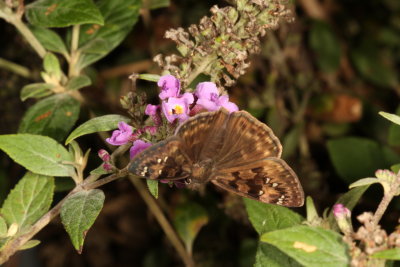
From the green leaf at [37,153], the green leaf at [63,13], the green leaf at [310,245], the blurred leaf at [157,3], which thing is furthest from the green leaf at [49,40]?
the green leaf at [310,245]

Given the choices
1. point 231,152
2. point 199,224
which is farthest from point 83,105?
point 231,152

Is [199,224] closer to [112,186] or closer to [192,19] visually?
[112,186]

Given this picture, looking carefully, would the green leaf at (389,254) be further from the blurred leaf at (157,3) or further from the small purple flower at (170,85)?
the blurred leaf at (157,3)

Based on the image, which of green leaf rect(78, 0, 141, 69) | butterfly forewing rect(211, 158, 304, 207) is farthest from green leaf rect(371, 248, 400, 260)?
green leaf rect(78, 0, 141, 69)

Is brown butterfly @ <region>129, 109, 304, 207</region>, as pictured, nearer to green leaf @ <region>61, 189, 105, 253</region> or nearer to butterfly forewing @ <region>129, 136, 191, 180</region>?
butterfly forewing @ <region>129, 136, 191, 180</region>

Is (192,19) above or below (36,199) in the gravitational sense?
above

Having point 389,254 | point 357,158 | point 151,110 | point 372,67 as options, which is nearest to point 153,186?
point 151,110
